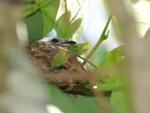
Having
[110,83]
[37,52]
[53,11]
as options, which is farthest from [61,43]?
[110,83]

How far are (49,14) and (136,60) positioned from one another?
151cm

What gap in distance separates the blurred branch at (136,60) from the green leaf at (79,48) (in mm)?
1391

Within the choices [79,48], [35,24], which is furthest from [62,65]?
[35,24]

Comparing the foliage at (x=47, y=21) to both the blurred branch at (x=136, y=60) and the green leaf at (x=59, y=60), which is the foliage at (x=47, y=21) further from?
the blurred branch at (x=136, y=60)

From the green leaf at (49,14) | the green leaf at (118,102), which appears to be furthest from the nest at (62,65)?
the green leaf at (118,102)

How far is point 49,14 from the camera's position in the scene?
1.71m

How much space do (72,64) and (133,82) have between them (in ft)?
5.63

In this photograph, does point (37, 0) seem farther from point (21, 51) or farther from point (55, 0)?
point (21, 51)

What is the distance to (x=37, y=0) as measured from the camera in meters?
1.48

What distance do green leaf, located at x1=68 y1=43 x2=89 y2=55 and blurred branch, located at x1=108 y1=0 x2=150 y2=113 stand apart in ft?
4.56

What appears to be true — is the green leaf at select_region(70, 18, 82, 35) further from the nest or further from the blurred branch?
the blurred branch

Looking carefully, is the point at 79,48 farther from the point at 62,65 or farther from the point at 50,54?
the point at 50,54

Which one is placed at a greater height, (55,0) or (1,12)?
(55,0)

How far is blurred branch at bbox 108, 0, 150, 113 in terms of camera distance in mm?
216
